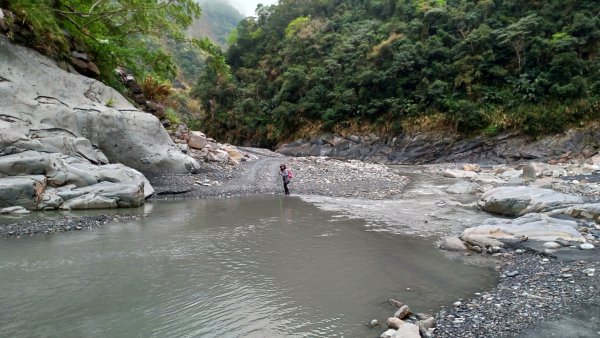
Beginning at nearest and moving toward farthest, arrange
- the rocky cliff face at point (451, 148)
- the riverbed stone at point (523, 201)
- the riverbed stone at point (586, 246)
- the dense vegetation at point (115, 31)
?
the riverbed stone at point (586, 246) < the riverbed stone at point (523, 201) < the dense vegetation at point (115, 31) < the rocky cliff face at point (451, 148)

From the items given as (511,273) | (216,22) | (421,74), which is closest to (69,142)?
(511,273)

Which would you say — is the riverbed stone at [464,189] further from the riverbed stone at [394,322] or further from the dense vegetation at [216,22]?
the dense vegetation at [216,22]

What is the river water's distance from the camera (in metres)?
4.99

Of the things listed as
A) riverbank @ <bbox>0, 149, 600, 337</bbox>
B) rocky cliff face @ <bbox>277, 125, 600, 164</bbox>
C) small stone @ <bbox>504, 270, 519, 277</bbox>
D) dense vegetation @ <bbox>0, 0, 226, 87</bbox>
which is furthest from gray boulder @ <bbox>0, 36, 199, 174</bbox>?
rocky cliff face @ <bbox>277, 125, 600, 164</bbox>

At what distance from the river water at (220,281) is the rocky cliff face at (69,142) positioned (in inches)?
136

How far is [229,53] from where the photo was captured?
6172cm

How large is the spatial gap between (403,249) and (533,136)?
28.3m

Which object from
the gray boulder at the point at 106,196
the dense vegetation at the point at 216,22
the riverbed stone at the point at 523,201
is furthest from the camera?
the dense vegetation at the point at 216,22

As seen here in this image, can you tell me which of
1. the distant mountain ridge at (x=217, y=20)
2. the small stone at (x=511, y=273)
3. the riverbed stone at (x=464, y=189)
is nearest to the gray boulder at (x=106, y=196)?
the small stone at (x=511, y=273)

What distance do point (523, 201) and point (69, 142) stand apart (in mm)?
16104

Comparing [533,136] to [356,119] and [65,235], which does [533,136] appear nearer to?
[356,119]

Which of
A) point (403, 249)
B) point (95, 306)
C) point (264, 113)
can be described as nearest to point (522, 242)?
point (403, 249)

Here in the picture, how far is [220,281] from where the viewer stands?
6.56 meters

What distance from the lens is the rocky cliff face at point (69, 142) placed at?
12109mm
